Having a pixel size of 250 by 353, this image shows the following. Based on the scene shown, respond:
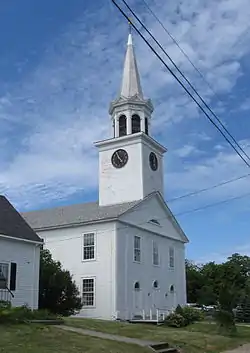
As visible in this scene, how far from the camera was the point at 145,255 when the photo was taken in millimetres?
36031

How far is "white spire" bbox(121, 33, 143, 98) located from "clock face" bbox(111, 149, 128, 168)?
4812 mm

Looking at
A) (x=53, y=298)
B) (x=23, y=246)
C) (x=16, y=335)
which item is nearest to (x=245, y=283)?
(x=53, y=298)

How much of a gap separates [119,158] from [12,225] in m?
14.1

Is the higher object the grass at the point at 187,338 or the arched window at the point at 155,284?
the arched window at the point at 155,284

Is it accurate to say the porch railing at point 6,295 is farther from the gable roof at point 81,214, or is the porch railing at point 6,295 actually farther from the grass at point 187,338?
the gable roof at point 81,214

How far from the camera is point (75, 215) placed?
36781 mm

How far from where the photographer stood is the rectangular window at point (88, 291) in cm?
3303

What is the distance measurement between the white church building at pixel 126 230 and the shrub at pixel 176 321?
5.92 m

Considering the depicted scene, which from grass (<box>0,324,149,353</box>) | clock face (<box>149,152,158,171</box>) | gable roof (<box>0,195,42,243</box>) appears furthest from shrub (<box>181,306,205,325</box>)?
clock face (<box>149,152,158,171</box>)

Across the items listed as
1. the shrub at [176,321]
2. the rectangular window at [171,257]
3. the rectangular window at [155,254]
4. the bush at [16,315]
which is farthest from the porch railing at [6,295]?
the rectangular window at [171,257]

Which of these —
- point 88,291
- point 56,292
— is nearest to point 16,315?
point 56,292

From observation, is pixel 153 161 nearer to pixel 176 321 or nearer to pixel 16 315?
pixel 176 321

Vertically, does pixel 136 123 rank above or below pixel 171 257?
above

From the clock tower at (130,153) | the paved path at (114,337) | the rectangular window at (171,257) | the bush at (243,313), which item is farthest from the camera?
the rectangular window at (171,257)
